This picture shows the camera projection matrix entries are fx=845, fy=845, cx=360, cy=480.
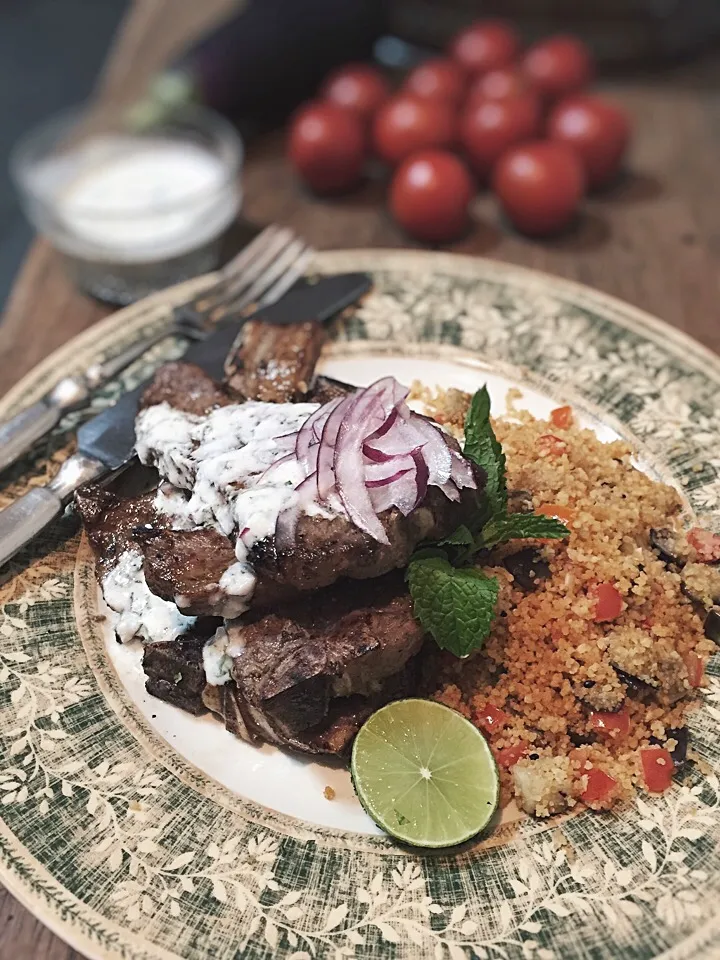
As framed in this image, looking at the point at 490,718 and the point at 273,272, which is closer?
the point at 490,718

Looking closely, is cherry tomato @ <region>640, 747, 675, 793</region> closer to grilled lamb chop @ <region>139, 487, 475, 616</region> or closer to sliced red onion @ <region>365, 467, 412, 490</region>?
grilled lamb chop @ <region>139, 487, 475, 616</region>

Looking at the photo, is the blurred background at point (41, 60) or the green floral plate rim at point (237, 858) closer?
the green floral plate rim at point (237, 858)

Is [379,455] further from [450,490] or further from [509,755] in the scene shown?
[509,755]

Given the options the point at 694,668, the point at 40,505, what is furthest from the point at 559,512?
the point at 40,505

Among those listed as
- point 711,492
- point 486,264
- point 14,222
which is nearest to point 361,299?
point 486,264

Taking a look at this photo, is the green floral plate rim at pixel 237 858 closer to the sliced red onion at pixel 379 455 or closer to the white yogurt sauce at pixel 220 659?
the white yogurt sauce at pixel 220 659

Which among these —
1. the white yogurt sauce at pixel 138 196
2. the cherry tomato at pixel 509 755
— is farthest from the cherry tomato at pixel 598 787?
the white yogurt sauce at pixel 138 196
